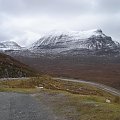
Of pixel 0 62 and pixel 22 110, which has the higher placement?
pixel 0 62

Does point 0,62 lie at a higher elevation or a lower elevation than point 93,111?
higher

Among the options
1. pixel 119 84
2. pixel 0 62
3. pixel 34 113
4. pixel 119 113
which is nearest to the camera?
pixel 119 113

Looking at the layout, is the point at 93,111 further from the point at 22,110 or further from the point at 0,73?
the point at 0,73

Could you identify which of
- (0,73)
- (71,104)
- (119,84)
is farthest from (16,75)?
(71,104)

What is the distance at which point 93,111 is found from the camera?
19.8 metres

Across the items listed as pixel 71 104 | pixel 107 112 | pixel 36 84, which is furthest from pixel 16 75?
pixel 107 112

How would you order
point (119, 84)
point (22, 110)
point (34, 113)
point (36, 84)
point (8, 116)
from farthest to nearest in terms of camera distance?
point (119, 84)
point (36, 84)
point (22, 110)
point (34, 113)
point (8, 116)

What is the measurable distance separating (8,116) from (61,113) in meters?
2.92

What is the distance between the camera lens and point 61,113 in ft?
67.4

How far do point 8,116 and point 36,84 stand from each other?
106 ft

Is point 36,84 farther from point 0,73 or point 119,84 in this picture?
Result: point 119,84

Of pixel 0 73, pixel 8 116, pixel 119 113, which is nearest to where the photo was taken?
pixel 119 113

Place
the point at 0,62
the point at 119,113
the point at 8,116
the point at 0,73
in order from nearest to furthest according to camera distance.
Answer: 1. the point at 119,113
2. the point at 8,116
3. the point at 0,73
4. the point at 0,62

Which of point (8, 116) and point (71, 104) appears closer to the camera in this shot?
point (8, 116)
